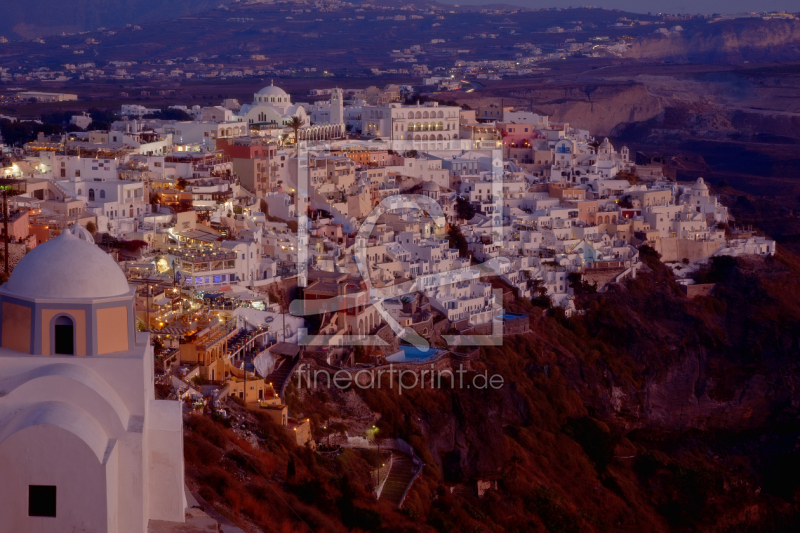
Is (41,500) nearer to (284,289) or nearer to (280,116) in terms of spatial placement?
(284,289)

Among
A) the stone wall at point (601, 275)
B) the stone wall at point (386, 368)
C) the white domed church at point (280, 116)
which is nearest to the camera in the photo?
the stone wall at point (386, 368)

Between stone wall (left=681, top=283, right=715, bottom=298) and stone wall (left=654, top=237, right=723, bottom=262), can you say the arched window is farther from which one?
stone wall (left=654, top=237, right=723, bottom=262)

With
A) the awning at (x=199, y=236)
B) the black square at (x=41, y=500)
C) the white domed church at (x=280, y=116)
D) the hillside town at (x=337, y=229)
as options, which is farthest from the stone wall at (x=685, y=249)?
the black square at (x=41, y=500)

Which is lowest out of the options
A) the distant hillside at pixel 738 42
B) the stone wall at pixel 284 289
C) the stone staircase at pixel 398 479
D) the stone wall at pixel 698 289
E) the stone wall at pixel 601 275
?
the stone staircase at pixel 398 479

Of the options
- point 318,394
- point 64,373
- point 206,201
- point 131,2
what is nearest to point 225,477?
point 64,373

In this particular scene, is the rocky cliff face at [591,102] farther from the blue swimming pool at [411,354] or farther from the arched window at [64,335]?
the arched window at [64,335]

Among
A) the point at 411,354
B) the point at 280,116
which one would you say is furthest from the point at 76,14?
the point at 411,354

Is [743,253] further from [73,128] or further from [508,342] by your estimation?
[73,128]

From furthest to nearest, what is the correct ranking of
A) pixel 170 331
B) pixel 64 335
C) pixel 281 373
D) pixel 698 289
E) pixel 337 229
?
1. pixel 698 289
2. pixel 337 229
3. pixel 281 373
4. pixel 170 331
5. pixel 64 335
